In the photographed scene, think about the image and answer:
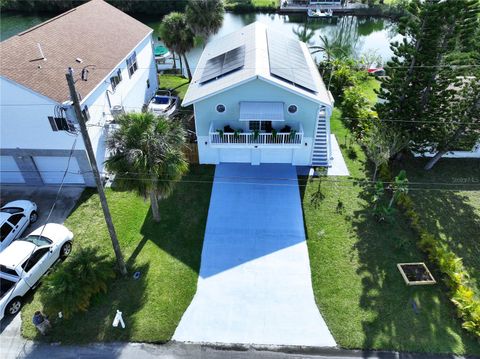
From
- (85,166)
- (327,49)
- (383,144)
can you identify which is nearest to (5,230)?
(85,166)

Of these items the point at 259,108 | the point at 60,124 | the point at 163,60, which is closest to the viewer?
the point at 60,124

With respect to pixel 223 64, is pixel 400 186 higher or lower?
lower

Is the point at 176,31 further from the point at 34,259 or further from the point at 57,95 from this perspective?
the point at 34,259

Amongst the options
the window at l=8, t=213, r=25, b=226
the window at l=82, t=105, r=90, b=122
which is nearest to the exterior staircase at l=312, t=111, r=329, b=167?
the window at l=82, t=105, r=90, b=122

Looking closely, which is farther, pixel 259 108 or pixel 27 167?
pixel 27 167

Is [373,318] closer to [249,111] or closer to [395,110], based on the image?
[249,111]

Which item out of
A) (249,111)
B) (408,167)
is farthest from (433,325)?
(249,111)

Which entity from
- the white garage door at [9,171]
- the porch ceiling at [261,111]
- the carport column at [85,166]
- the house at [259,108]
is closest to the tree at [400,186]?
the house at [259,108]
